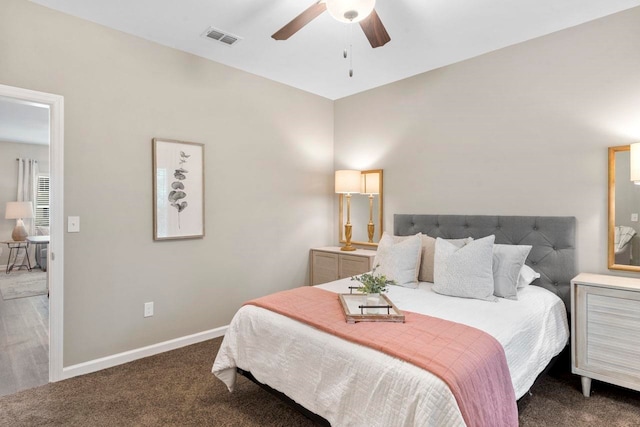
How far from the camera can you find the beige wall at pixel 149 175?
2.61m

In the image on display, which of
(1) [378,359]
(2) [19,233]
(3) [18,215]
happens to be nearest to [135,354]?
(1) [378,359]

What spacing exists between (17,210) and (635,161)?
30.8 feet

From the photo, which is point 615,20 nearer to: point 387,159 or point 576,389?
point 387,159

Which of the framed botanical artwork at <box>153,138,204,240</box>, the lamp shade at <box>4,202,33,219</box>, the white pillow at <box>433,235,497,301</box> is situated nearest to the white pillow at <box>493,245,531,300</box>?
the white pillow at <box>433,235,497,301</box>

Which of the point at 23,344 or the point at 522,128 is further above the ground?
the point at 522,128

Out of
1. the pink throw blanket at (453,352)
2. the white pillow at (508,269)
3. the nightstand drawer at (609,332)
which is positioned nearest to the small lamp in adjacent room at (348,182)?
the white pillow at (508,269)

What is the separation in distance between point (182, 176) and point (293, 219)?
1.43 metres

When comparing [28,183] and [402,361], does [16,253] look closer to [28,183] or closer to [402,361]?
[28,183]

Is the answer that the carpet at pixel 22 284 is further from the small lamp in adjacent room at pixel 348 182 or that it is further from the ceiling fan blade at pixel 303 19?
the ceiling fan blade at pixel 303 19

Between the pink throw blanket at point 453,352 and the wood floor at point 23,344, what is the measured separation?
2180 mm

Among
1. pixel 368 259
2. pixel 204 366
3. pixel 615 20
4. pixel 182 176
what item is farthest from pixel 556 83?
pixel 204 366

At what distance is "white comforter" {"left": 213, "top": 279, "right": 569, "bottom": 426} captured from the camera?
1.44 metres

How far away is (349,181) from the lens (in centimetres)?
402

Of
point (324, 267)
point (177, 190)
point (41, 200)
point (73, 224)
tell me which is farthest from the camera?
point (41, 200)
